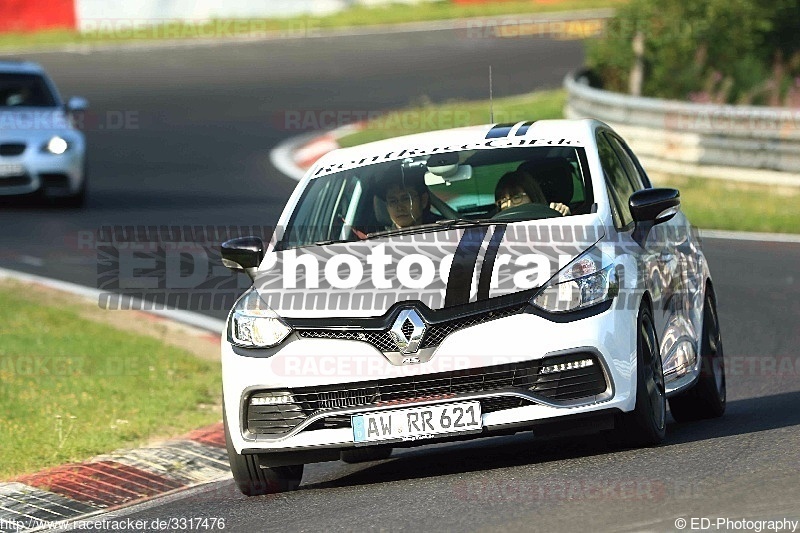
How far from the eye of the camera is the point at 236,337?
291 inches

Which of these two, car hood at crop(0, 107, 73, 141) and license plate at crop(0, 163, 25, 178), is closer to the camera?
license plate at crop(0, 163, 25, 178)

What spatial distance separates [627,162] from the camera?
8.96 m

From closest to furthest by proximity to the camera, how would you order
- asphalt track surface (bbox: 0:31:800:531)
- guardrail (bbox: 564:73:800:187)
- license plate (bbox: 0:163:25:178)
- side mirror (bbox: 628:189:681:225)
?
1. asphalt track surface (bbox: 0:31:800:531)
2. side mirror (bbox: 628:189:681:225)
3. guardrail (bbox: 564:73:800:187)
4. license plate (bbox: 0:163:25:178)

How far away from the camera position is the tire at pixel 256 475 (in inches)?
291

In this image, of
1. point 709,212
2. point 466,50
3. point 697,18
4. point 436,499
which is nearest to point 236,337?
point 436,499

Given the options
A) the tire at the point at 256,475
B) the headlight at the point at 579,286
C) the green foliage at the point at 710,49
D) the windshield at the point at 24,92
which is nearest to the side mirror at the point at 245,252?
the tire at the point at 256,475

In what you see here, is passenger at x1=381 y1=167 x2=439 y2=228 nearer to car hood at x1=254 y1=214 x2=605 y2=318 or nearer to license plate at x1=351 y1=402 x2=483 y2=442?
car hood at x1=254 y1=214 x2=605 y2=318

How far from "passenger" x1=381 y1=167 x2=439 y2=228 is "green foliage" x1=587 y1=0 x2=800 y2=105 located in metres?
15.0

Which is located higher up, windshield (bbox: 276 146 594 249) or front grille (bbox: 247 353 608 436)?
windshield (bbox: 276 146 594 249)

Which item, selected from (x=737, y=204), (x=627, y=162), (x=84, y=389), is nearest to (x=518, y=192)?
(x=627, y=162)

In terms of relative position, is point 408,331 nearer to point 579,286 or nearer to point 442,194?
point 579,286

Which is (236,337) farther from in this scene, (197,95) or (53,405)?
(197,95)

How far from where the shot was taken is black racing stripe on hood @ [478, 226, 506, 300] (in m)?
6.99

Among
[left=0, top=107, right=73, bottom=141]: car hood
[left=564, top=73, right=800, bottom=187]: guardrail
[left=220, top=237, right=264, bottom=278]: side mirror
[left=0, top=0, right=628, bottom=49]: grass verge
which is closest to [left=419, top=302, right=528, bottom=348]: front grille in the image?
[left=220, top=237, right=264, bottom=278]: side mirror
